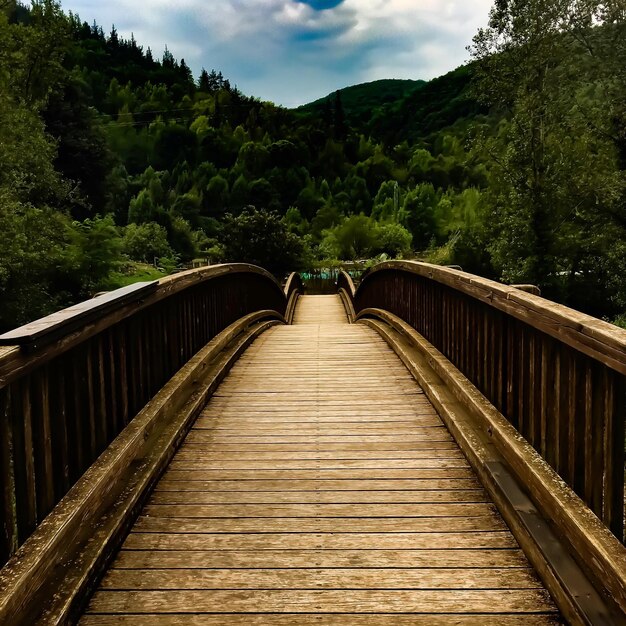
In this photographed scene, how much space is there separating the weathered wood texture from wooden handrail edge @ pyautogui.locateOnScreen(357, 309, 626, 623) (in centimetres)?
22

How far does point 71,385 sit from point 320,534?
127cm

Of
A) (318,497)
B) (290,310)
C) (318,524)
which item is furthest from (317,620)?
(290,310)

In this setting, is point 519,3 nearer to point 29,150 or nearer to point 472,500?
point 29,150

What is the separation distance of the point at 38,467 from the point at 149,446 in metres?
1.14

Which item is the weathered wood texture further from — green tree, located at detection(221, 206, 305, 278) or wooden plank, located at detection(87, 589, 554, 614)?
green tree, located at detection(221, 206, 305, 278)

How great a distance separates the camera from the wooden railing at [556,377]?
2.17 m

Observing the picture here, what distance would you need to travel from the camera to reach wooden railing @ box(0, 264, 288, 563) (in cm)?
205

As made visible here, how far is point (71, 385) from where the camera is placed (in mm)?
2652

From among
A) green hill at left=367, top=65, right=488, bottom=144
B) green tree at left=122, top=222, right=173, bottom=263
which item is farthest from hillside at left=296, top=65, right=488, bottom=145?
green tree at left=122, top=222, right=173, bottom=263

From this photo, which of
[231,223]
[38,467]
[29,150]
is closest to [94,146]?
[231,223]

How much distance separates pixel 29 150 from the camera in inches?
868

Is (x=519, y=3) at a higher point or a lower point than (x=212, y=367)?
higher

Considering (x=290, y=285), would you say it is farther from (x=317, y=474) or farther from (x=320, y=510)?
(x=320, y=510)

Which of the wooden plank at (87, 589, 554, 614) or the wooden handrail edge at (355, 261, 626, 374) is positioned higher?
the wooden handrail edge at (355, 261, 626, 374)
